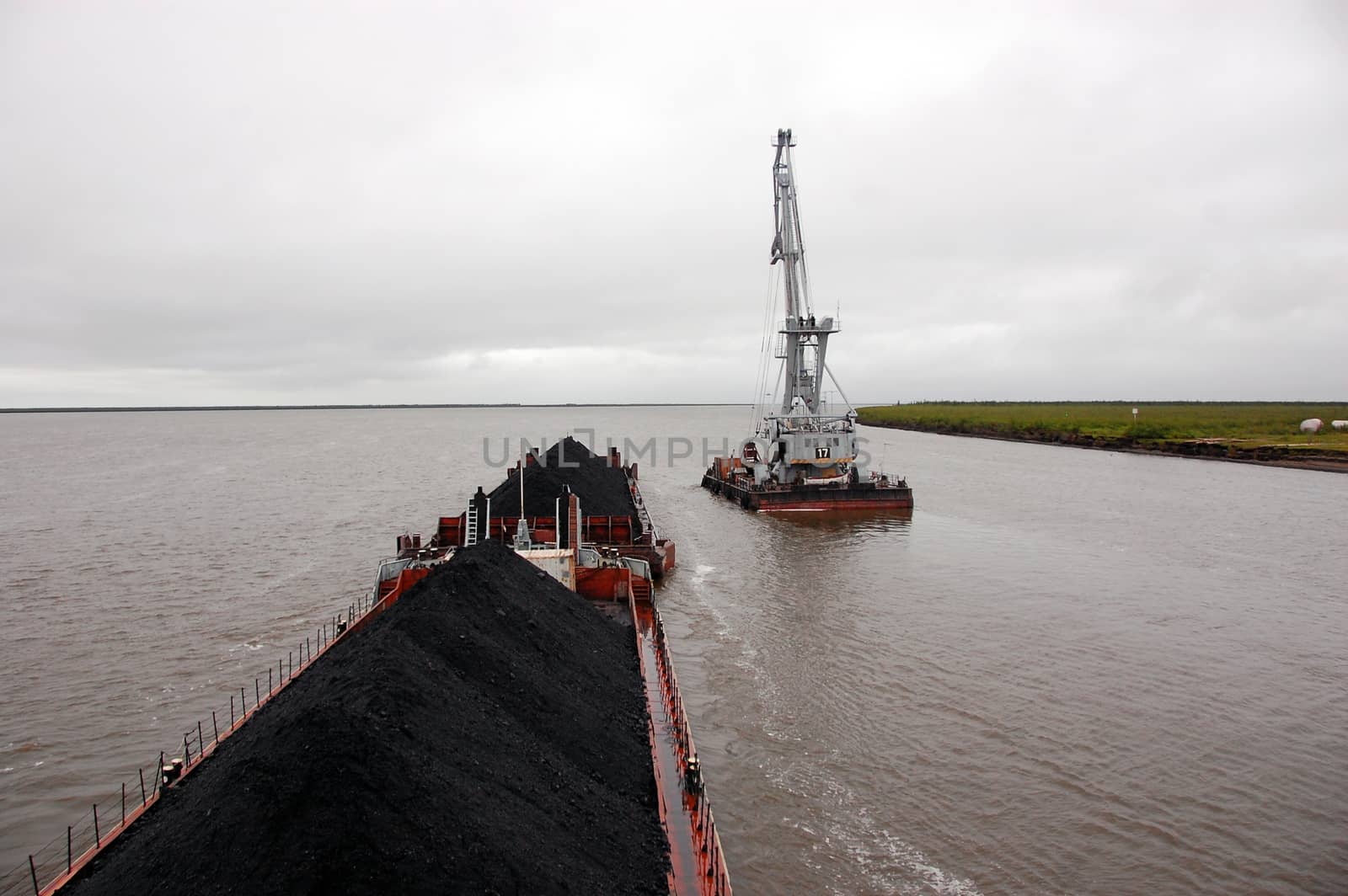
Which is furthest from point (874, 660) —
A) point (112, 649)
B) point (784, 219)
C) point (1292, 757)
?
point (784, 219)

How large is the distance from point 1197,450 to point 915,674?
62766 millimetres

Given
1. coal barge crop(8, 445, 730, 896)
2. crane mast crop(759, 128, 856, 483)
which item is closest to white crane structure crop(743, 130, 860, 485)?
crane mast crop(759, 128, 856, 483)

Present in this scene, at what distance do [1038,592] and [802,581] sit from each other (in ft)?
20.6

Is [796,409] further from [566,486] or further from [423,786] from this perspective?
[423,786]

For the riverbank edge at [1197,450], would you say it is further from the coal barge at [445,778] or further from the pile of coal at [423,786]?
the pile of coal at [423,786]

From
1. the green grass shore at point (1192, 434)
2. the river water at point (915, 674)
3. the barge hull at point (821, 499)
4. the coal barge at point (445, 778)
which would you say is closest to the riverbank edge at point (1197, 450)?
the green grass shore at point (1192, 434)

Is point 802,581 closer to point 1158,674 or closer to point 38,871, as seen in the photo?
point 1158,674

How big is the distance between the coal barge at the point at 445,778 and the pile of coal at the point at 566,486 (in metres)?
10.9

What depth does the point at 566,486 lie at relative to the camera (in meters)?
25.9

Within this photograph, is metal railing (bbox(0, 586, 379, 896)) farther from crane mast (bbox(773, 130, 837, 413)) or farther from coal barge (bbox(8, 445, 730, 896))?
crane mast (bbox(773, 130, 837, 413))

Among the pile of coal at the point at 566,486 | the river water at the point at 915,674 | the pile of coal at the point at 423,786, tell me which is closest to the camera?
the pile of coal at the point at 423,786

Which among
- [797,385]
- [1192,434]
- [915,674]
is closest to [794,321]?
[797,385]

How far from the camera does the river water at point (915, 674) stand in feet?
29.7

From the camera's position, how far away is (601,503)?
91.5 feet
